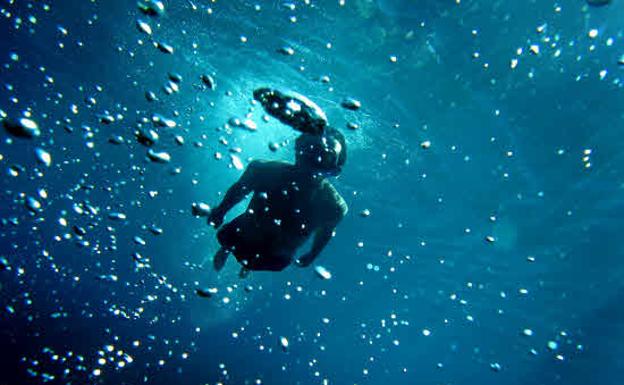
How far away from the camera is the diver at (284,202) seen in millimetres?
5703

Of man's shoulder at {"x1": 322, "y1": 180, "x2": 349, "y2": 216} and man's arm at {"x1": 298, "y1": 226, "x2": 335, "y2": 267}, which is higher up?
man's shoulder at {"x1": 322, "y1": 180, "x2": 349, "y2": 216}

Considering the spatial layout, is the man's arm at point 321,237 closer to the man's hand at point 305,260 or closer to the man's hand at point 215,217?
the man's hand at point 305,260

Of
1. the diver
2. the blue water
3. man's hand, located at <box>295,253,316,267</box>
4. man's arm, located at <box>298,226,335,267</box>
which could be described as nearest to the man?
the diver

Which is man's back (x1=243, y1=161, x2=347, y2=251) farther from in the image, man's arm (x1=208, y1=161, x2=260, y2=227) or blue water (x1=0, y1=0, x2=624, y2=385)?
blue water (x1=0, y1=0, x2=624, y2=385)

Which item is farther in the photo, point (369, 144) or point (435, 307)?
point (435, 307)

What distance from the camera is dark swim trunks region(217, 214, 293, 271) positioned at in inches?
224

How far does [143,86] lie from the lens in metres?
24.0

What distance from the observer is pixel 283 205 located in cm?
590

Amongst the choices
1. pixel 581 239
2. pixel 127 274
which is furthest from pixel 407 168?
pixel 127 274

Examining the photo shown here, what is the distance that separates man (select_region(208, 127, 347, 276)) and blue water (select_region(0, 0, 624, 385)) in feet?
8.18

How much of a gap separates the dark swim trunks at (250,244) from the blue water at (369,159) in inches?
92.5

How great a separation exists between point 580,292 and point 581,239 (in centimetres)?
828

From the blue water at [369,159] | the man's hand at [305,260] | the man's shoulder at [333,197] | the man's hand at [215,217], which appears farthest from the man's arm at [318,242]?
the blue water at [369,159]

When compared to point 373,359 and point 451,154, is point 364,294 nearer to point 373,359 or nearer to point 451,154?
point 451,154
